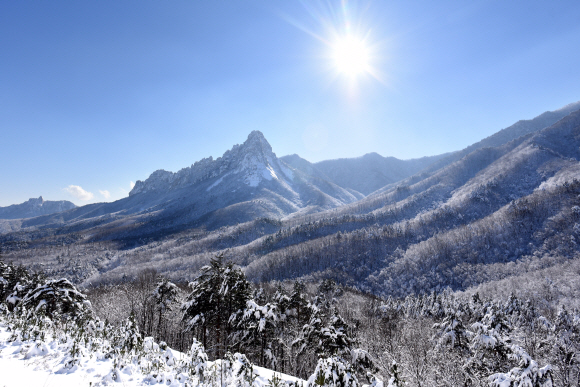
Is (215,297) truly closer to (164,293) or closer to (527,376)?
(164,293)

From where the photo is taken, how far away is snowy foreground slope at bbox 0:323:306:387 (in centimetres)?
781

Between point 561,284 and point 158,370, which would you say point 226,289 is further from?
point 561,284

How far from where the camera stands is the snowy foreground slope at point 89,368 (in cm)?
781

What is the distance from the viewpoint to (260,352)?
22.9m

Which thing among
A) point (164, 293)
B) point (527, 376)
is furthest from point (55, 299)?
point (527, 376)

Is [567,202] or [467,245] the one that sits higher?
[567,202]

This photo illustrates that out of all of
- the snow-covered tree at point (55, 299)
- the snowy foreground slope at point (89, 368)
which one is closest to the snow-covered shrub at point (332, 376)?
the snowy foreground slope at point (89, 368)

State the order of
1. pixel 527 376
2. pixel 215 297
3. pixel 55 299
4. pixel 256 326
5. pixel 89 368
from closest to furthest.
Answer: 1. pixel 89 368
2. pixel 527 376
3. pixel 55 299
4. pixel 256 326
5. pixel 215 297

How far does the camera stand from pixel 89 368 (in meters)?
8.80

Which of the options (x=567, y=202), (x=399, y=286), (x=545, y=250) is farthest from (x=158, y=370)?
(x=567, y=202)

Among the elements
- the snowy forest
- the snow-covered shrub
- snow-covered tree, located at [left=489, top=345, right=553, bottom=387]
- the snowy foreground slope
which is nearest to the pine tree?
the snowy forest

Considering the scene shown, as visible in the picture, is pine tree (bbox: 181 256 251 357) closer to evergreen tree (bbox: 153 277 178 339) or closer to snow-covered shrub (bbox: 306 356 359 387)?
evergreen tree (bbox: 153 277 178 339)

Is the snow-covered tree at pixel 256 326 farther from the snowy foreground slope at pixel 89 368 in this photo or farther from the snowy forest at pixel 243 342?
the snowy foreground slope at pixel 89 368

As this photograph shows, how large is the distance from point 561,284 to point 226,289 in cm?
15307
